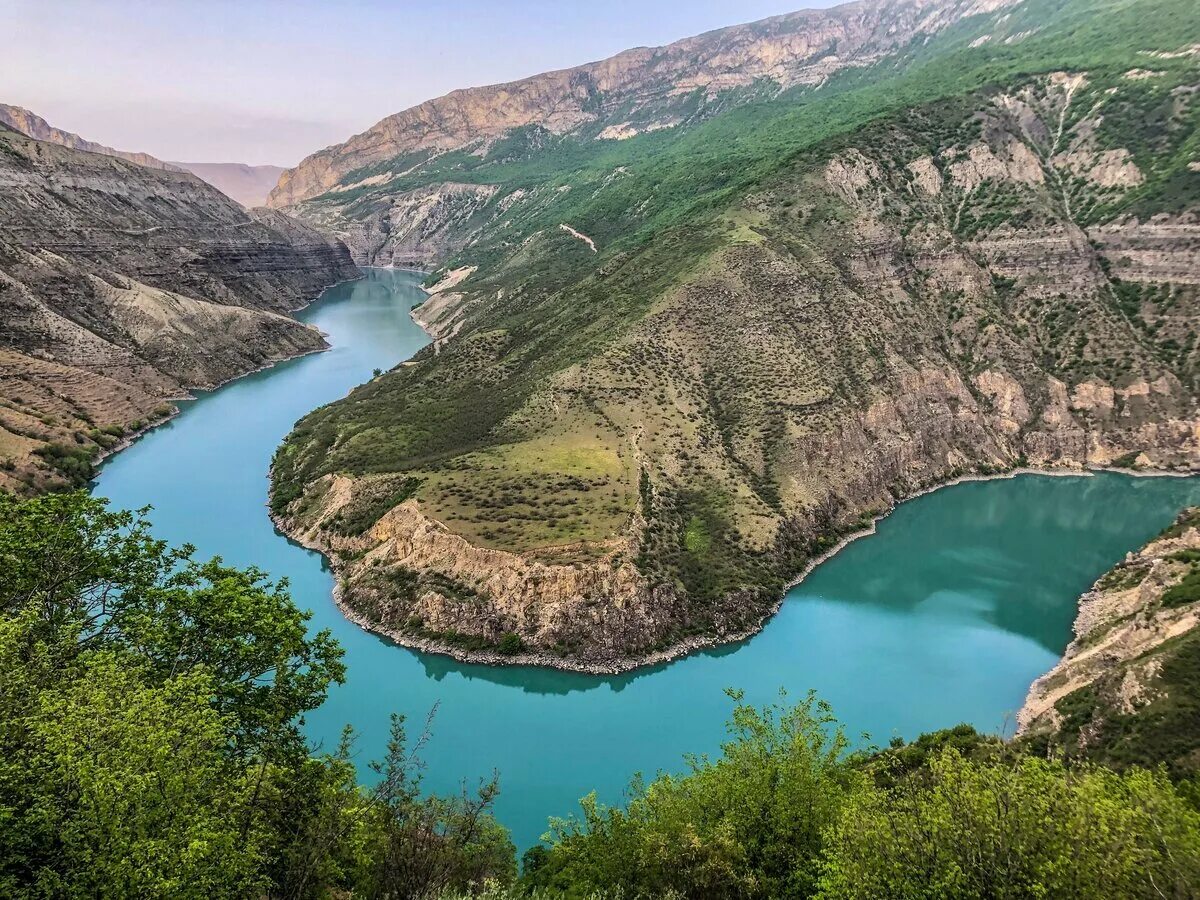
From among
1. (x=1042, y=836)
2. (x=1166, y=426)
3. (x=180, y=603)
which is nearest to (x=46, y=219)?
(x=180, y=603)

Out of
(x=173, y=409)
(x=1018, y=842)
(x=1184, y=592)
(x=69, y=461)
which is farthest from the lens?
(x=173, y=409)

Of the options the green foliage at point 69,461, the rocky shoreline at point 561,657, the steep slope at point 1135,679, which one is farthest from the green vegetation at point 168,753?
the green foliage at point 69,461

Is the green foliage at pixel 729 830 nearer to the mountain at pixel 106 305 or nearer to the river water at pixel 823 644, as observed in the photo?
the river water at pixel 823 644

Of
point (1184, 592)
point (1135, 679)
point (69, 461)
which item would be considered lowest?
point (1135, 679)

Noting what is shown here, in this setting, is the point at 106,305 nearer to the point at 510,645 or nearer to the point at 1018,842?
the point at 510,645

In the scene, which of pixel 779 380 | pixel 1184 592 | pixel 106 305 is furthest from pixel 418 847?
pixel 106 305
